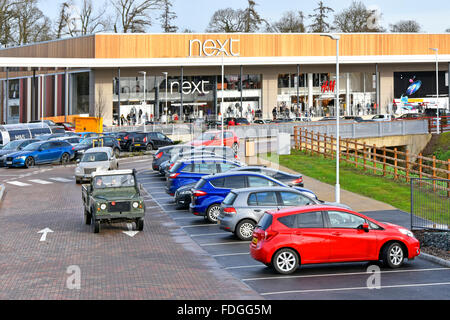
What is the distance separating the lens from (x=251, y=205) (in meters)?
20.1

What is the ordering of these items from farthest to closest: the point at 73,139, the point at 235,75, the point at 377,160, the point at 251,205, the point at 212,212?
the point at 235,75
the point at 73,139
the point at 377,160
the point at 212,212
the point at 251,205

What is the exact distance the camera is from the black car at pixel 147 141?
51094 millimetres

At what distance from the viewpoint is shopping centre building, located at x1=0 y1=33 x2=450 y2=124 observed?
247 feet

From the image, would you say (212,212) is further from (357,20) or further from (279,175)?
(357,20)

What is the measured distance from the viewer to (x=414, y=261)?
1736 cm

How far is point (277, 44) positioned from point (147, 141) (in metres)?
33.0

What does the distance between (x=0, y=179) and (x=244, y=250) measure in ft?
74.8

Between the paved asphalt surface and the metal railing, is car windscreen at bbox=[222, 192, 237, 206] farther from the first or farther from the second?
the metal railing

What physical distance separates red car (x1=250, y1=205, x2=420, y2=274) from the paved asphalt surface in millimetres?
353

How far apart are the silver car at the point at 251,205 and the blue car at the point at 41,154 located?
84.7ft

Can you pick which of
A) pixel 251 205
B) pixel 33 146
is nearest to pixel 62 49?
pixel 33 146

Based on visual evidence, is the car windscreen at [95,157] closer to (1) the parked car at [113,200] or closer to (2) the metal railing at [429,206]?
(1) the parked car at [113,200]

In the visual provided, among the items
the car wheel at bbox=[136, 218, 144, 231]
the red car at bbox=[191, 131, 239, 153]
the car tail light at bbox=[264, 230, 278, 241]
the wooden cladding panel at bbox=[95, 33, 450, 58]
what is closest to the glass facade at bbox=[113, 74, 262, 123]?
the wooden cladding panel at bbox=[95, 33, 450, 58]

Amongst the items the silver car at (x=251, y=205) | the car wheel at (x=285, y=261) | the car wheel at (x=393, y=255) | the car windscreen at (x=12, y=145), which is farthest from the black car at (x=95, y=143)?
the car wheel at (x=393, y=255)
